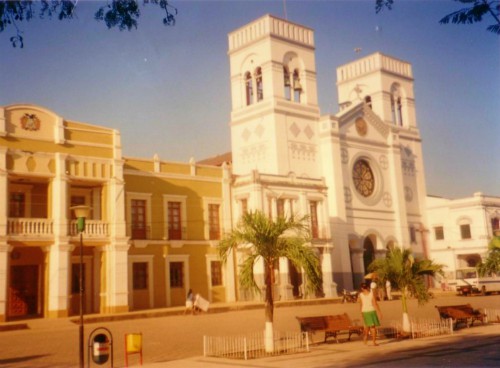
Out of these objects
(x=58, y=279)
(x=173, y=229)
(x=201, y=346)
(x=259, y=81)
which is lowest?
(x=201, y=346)

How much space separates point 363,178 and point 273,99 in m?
10.4

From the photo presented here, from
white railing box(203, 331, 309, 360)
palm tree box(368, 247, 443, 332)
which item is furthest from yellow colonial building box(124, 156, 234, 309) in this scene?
white railing box(203, 331, 309, 360)

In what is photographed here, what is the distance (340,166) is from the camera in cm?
4366

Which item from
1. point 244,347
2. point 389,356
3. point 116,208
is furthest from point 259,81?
point 389,356

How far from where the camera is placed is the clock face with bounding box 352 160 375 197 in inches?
1802

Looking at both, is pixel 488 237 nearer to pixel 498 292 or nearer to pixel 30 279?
pixel 498 292

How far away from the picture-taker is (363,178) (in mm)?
46562

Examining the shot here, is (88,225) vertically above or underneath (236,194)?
underneath

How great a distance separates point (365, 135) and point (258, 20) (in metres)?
12.5

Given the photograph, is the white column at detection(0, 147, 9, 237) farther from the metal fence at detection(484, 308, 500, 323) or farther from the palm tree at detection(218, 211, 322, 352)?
the metal fence at detection(484, 308, 500, 323)

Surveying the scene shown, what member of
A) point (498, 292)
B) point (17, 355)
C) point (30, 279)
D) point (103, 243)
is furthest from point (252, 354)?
point (498, 292)

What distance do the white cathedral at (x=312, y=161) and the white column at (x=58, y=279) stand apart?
1303cm

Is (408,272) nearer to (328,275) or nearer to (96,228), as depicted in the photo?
(96,228)

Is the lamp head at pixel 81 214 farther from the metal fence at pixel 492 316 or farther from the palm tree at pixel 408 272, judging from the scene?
the metal fence at pixel 492 316
